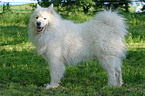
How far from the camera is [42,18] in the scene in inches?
143

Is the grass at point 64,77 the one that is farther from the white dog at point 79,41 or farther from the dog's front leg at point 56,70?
the white dog at point 79,41

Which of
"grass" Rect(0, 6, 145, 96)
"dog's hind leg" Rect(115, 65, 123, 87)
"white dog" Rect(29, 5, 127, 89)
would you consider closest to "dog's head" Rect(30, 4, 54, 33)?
"white dog" Rect(29, 5, 127, 89)

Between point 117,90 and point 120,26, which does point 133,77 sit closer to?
point 117,90

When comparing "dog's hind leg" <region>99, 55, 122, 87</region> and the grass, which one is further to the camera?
"dog's hind leg" <region>99, 55, 122, 87</region>

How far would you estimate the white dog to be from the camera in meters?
3.60

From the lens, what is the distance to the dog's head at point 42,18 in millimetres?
3589

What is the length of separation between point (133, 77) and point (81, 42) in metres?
1.37

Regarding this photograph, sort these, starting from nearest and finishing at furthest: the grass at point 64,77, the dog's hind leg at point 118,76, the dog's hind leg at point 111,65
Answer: the grass at point 64,77, the dog's hind leg at point 111,65, the dog's hind leg at point 118,76

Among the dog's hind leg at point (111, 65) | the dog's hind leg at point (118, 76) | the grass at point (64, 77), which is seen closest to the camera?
the grass at point (64, 77)

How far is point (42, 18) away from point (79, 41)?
2.77 feet

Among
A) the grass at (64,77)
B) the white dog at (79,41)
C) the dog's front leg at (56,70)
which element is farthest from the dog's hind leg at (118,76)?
the dog's front leg at (56,70)

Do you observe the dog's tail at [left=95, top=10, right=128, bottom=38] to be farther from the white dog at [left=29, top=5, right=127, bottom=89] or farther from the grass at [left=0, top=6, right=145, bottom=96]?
the grass at [left=0, top=6, right=145, bottom=96]

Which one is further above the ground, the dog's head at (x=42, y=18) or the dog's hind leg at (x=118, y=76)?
the dog's head at (x=42, y=18)

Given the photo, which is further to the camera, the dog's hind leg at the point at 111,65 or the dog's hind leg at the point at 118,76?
the dog's hind leg at the point at 118,76
